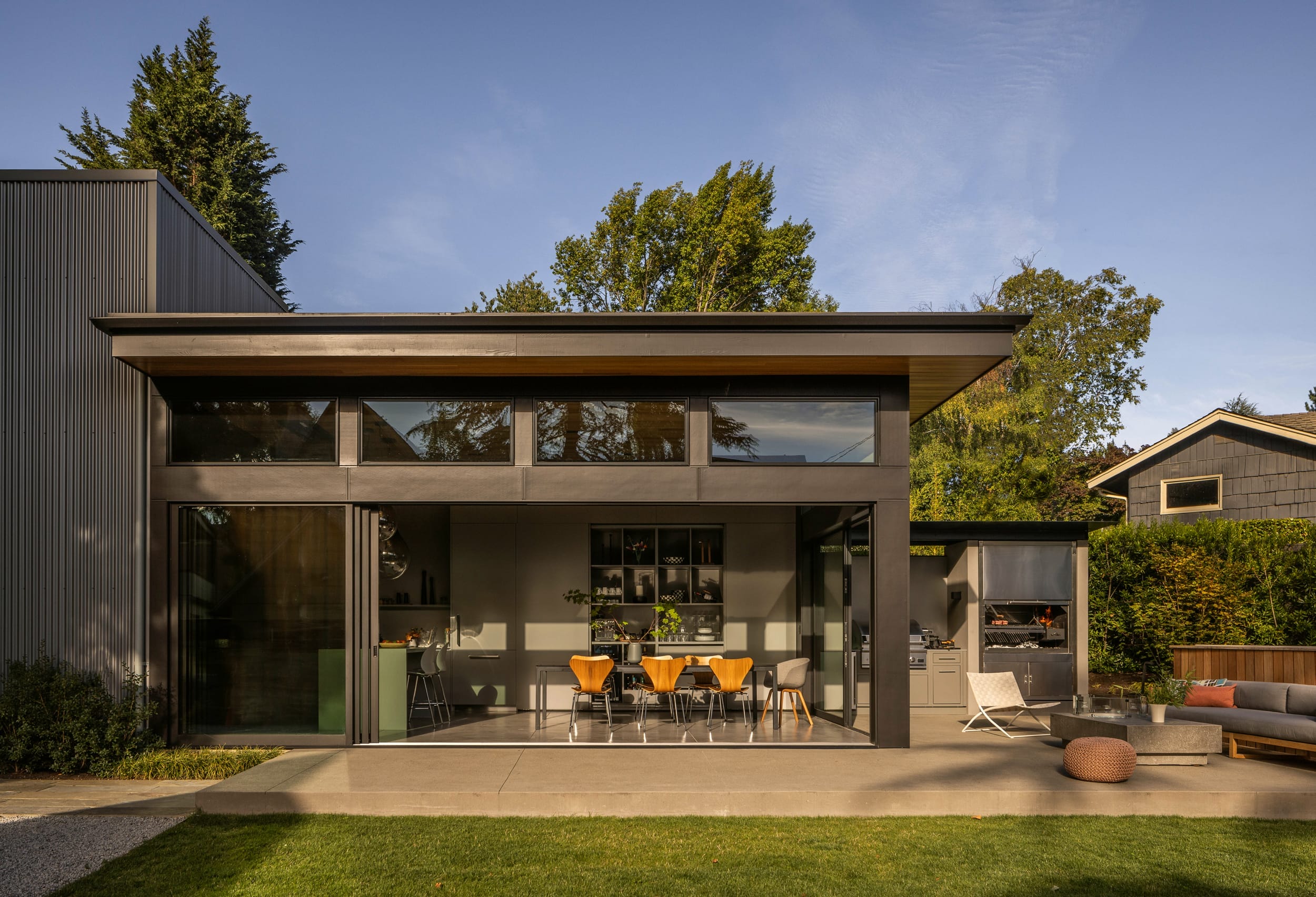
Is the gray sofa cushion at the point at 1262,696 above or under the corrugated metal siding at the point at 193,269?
under

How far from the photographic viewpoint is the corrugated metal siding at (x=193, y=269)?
816cm

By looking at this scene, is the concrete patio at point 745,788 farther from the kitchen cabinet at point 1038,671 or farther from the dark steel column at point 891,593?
the kitchen cabinet at point 1038,671

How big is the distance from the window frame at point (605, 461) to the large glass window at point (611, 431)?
0.01m

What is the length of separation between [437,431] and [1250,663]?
8.50 metres

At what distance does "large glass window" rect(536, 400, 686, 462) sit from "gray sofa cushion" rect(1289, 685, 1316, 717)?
240 inches

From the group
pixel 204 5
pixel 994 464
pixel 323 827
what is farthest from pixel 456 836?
pixel 204 5

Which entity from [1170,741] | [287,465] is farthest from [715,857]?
[287,465]

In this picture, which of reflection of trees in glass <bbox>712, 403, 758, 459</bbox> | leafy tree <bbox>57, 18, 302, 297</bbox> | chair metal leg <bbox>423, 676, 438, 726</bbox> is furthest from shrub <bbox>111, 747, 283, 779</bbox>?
leafy tree <bbox>57, 18, 302, 297</bbox>

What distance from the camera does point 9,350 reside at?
25.8ft

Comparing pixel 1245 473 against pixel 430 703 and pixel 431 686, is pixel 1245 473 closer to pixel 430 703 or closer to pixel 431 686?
pixel 431 686

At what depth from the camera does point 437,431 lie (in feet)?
26.2

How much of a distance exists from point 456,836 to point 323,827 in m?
0.91

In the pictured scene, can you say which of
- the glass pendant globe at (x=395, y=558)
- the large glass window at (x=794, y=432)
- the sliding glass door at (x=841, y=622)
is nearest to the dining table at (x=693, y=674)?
the sliding glass door at (x=841, y=622)

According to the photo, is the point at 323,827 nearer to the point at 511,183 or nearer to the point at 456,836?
the point at 456,836
